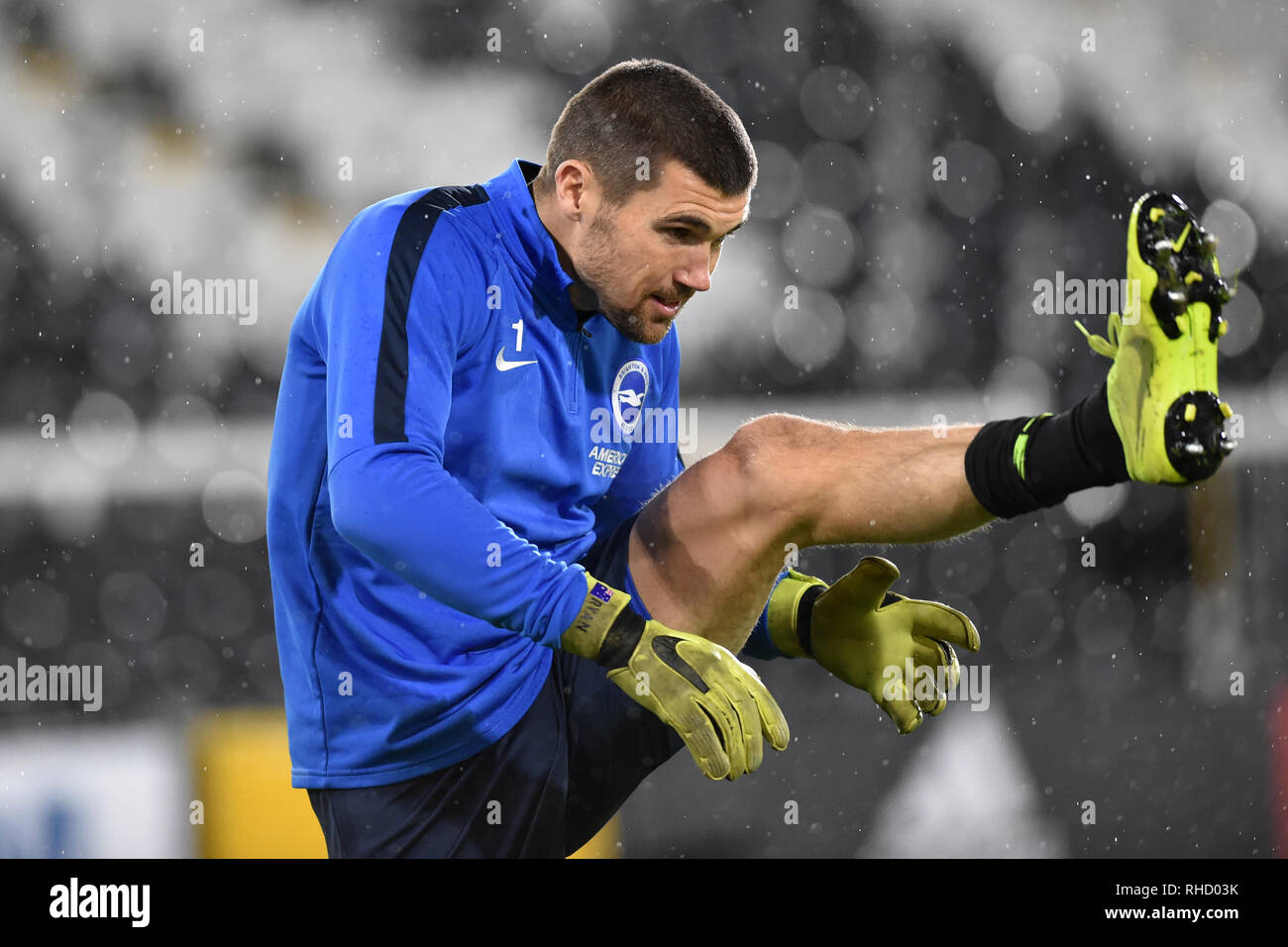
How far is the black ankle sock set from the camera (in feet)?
4.05

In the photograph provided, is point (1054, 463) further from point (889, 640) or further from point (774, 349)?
point (774, 349)

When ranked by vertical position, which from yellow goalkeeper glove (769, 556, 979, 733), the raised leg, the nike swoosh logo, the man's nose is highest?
the man's nose

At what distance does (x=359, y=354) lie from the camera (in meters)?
1.31

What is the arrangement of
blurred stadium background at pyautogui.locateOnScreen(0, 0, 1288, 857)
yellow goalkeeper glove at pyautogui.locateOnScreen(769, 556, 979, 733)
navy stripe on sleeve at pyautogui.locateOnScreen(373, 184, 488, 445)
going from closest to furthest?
navy stripe on sleeve at pyautogui.locateOnScreen(373, 184, 488, 445) < yellow goalkeeper glove at pyautogui.locateOnScreen(769, 556, 979, 733) < blurred stadium background at pyautogui.locateOnScreen(0, 0, 1288, 857)

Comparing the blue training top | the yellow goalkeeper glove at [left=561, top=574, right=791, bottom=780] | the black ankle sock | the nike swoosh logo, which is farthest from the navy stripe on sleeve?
the black ankle sock

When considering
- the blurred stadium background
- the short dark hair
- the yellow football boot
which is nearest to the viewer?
the yellow football boot

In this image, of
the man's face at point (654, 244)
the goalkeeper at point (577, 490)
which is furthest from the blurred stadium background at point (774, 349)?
the man's face at point (654, 244)

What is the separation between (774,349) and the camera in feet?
10.2

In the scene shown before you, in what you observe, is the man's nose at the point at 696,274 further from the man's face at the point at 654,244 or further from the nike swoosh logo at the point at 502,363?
the nike swoosh logo at the point at 502,363

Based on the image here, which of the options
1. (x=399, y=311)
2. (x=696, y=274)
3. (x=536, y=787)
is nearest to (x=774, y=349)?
(x=696, y=274)

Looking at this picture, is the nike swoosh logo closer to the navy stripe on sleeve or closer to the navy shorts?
the navy stripe on sleeve

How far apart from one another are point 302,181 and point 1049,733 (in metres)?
2.11

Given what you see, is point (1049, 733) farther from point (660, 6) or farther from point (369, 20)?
point (369, 20)

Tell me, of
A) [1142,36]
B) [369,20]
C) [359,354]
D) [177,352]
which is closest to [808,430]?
[359,354]
